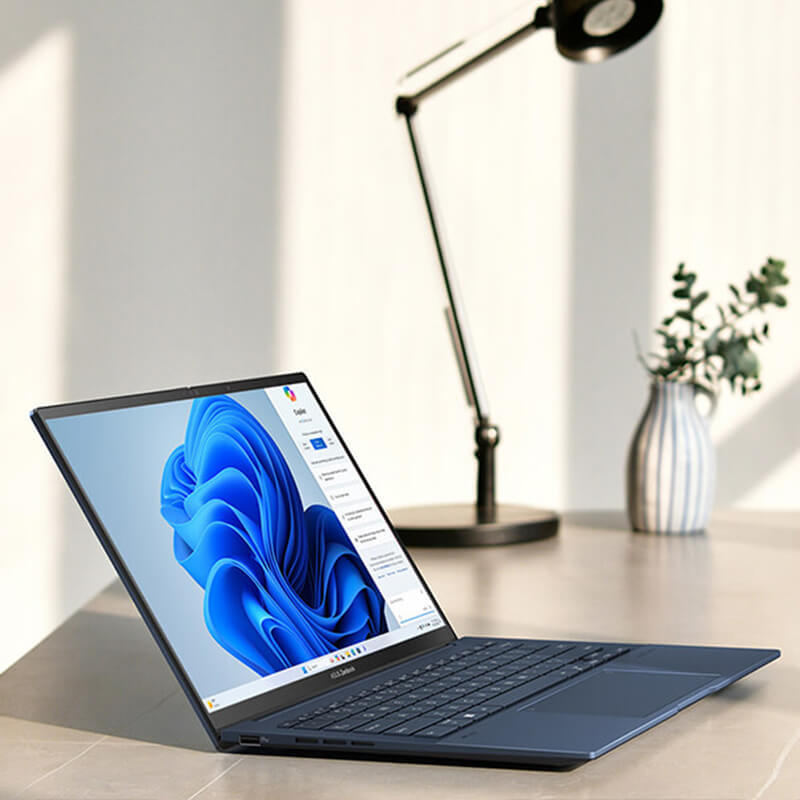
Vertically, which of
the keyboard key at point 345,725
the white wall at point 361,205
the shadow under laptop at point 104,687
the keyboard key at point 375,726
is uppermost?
the white wall at point 361,205

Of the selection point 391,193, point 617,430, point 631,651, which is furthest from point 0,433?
point 631,651

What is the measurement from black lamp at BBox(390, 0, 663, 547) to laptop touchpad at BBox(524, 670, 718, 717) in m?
0.71

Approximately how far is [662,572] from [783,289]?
4.40 ft

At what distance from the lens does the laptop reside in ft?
2.48

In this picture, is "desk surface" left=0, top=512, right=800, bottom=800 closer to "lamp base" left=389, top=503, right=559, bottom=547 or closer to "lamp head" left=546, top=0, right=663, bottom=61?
"lamp base" left=389, top=503, right=559, bottom=547

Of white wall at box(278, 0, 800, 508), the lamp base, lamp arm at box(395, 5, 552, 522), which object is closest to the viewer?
→ the lamp base

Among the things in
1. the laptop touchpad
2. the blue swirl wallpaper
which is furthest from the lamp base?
the laptop touchpad

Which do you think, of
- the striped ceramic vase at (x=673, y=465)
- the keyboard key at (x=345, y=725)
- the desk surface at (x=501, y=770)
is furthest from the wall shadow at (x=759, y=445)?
the keyboard key at (x=345, y=725)

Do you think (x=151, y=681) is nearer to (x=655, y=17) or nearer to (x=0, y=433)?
(x=655, y=17)

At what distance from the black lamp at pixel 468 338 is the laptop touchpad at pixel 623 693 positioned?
714 millimetres

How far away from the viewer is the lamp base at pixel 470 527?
1589 mm

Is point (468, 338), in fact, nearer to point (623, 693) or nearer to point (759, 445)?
point (623, 693)

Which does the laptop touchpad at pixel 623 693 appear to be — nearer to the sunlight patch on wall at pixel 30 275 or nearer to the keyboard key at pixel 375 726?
→ the keyboard key at pixel 375 726

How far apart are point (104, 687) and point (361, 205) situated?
171cm
